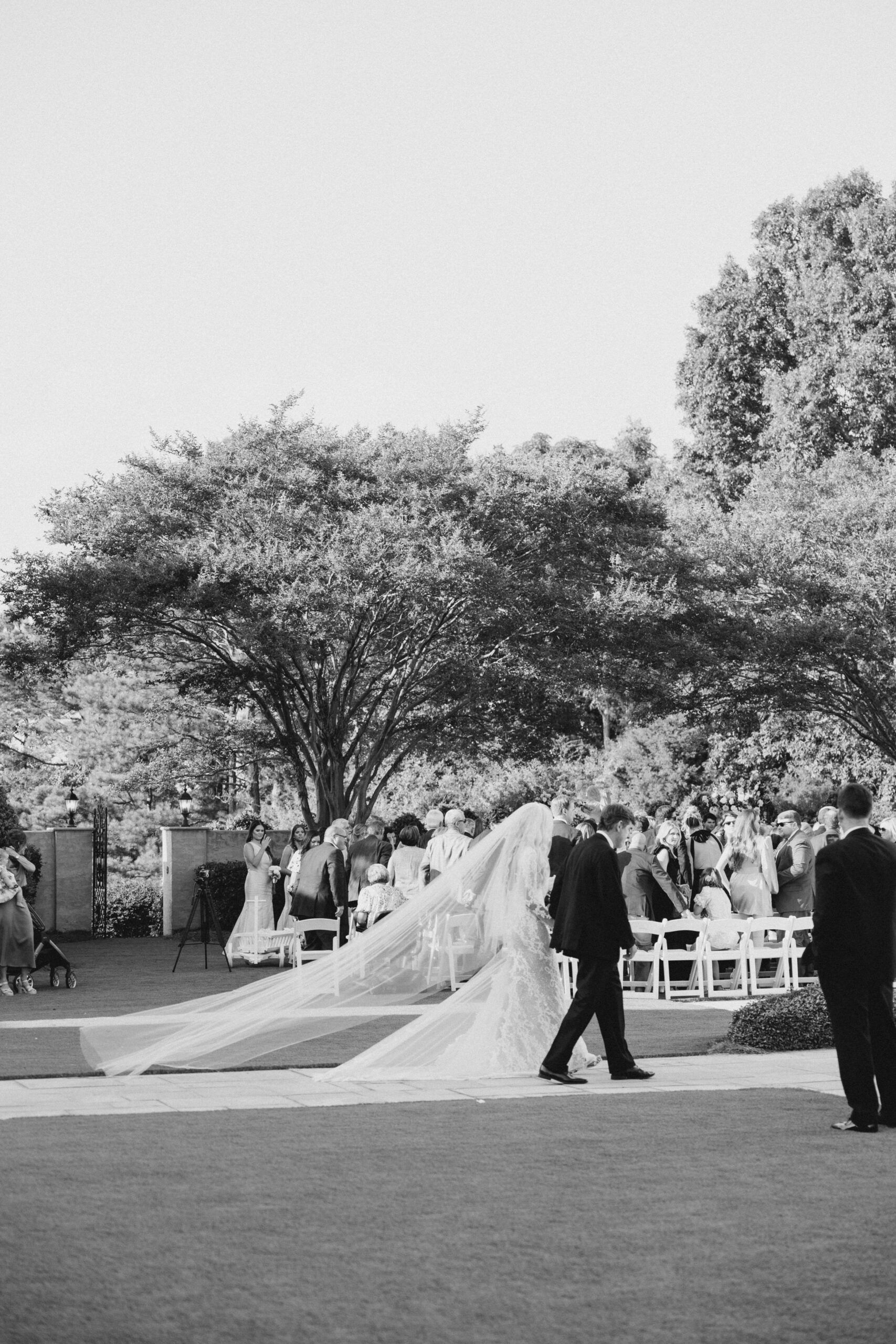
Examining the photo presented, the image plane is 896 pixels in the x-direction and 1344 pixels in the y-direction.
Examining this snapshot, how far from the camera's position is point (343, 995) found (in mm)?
10875

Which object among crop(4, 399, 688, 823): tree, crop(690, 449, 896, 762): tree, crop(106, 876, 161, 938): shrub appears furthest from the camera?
crop(690, 449, 896, 762): tree

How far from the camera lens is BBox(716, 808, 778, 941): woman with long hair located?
54.1ft

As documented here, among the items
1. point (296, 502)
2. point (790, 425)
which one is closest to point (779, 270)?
point (790, 425)

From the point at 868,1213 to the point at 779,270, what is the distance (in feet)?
147

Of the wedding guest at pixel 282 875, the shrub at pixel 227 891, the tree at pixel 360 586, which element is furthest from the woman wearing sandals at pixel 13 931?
the tree at pixel 360 586

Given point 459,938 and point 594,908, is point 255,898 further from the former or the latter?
point 594,908

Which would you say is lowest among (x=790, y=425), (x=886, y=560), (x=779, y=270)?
(x=886, y=560)

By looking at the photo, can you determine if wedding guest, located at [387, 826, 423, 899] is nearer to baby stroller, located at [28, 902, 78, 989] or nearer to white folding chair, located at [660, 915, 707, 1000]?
white folding chair, located at [660, 915, 707, 1000]

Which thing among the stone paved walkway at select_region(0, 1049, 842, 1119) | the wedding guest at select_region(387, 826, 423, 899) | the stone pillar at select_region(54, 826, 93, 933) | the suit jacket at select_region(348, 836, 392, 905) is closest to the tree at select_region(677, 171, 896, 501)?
the stone pillar at select_region(54, 826, 93, 933)

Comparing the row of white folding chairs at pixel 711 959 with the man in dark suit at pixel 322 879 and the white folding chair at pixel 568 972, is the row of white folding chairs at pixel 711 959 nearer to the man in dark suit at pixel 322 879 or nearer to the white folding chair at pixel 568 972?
the white folding chair at pixel 568 972

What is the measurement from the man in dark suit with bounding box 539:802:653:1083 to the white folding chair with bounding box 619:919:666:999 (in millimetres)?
4393

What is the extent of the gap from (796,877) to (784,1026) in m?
5.40

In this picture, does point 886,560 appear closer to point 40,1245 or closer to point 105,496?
point 105,496

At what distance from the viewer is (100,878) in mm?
28062
